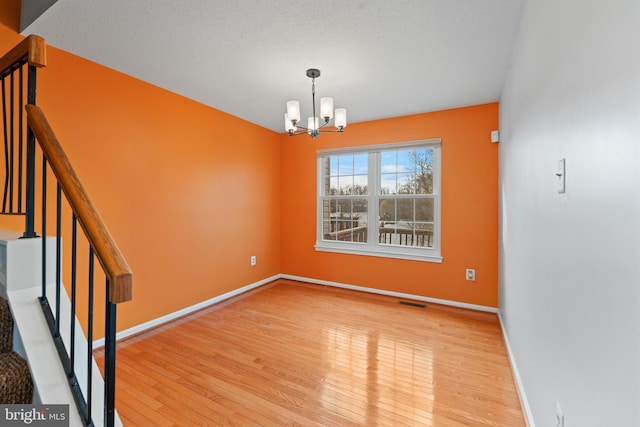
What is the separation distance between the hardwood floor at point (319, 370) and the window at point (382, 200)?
949 millimetres

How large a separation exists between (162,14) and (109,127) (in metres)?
1.23

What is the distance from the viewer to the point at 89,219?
940 millimetres

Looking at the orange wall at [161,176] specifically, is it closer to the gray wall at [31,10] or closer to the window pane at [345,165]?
the gray wall at [31,10]

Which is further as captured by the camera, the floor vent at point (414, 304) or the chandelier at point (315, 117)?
the floor vent at point (414, 304)

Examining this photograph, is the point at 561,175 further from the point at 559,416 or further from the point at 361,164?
the point at 361,164

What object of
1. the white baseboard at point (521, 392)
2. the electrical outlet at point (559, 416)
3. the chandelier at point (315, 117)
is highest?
the chandelier at point (315, 117)

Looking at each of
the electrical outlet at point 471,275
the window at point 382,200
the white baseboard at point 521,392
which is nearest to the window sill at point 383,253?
the window at point 382,200

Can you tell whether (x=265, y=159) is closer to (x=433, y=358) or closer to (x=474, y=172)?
(x=474, y=172)

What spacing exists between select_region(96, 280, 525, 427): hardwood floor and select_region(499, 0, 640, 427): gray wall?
1.71 ft

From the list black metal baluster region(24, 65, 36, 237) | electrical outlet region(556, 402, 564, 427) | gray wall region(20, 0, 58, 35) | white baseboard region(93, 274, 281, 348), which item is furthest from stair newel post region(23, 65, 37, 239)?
electrical outlet region(556, 402, 564, 427)

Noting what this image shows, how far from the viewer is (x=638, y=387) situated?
0.65 metres

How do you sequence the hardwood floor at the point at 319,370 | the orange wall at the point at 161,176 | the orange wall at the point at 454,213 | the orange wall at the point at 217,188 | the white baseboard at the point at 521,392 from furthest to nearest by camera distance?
the orange wall at the point at 454,213, the orange wall at the point at 217,188, the orange wall at the point at 161,176, the hardwood floor at the point at 319,370, the white baseboard at the point at 521,392

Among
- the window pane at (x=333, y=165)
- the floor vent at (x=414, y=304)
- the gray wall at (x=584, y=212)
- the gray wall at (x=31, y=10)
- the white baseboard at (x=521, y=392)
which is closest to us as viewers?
the gray wall at (x=584, y=212)

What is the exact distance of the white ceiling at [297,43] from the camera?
6.11ft
